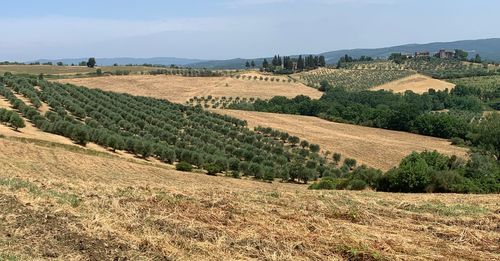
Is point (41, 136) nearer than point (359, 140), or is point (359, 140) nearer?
point (41, 136)

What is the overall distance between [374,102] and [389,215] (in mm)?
115237

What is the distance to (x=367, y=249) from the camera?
1023 cm

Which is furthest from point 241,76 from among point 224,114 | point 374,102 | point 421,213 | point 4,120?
point 421,213

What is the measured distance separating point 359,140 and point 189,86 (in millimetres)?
65347

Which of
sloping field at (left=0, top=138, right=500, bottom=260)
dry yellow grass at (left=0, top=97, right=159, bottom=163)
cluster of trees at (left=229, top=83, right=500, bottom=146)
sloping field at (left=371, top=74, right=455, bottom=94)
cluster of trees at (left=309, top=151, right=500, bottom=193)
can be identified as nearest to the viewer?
sloping field at (left=0, top=138, right=500, bottom=260)

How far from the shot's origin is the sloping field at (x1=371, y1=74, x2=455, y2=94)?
151 metres

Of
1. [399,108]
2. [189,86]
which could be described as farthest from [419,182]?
[189,86]

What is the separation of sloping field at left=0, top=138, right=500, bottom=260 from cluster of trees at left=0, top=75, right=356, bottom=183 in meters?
28.8

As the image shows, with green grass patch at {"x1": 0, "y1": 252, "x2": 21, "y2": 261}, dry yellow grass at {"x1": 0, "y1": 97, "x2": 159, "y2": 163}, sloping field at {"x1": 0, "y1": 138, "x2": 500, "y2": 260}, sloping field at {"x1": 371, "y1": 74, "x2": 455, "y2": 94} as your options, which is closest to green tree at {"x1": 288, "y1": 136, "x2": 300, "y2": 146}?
dry yellow grass at {"x1": 0, "y1": 97, "x2": 159, "y2": 163}

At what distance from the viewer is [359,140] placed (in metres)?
73.7

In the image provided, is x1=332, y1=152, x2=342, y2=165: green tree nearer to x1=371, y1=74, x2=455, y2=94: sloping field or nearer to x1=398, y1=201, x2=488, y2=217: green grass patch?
x1=398, y1=201, x2=488, y2=217: green grass patch

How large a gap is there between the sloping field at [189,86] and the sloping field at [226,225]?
9308 cm

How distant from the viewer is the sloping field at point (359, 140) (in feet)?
213

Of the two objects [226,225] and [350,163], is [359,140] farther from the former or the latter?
[226,225]
